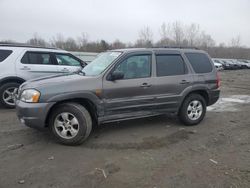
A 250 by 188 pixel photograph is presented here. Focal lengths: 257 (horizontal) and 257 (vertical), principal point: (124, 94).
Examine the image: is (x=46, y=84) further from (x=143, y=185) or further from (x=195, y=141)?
(x=195, y=141)

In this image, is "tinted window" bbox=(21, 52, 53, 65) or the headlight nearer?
the headlight

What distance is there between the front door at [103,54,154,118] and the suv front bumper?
1136 millimetres

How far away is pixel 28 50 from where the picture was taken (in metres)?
8.15

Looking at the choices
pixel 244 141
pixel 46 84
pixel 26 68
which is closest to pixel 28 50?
pixel 26 68

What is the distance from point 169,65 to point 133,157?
2490mm

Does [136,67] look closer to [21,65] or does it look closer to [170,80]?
[170,80]

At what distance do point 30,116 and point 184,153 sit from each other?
9.12 feet

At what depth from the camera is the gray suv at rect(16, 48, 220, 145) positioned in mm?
4633

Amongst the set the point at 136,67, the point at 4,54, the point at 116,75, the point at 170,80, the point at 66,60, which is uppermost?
the point at 4,54

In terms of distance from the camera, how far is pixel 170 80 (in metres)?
5.73

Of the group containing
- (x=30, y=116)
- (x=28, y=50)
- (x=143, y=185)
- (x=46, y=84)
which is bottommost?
(x=143, y=185)

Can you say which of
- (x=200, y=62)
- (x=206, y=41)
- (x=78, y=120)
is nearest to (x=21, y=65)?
(x=78, y=120)

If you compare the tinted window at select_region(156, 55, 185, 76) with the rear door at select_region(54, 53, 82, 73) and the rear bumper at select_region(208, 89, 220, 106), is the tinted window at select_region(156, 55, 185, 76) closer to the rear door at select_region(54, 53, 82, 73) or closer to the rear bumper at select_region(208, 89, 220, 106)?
the rear bumper at select_region(208, 89, 220, 106)

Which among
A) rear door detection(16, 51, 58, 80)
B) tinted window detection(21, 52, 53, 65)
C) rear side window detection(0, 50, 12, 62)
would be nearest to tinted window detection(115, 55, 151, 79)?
rear door detection(16, 51, 58, 80)
